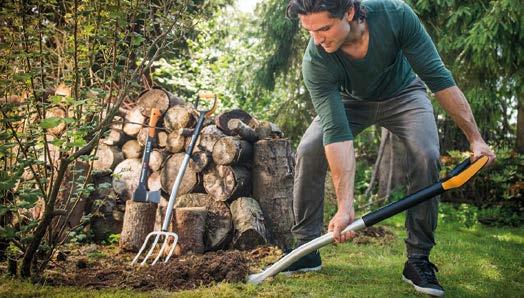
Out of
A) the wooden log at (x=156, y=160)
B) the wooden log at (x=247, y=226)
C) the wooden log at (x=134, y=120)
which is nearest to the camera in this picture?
the wooden log at (x=247, y=226)

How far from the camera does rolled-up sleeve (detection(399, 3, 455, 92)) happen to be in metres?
2.50

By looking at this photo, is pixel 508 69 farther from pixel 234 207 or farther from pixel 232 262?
pixel 232 262

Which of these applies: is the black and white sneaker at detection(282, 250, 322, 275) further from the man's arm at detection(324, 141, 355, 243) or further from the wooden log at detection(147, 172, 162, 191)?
the wooden log at detection(147, 172, 162, 191)

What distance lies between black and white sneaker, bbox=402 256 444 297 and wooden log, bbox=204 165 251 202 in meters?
1.57

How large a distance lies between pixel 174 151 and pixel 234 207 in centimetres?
74

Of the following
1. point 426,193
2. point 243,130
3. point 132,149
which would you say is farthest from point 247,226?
point 426,193

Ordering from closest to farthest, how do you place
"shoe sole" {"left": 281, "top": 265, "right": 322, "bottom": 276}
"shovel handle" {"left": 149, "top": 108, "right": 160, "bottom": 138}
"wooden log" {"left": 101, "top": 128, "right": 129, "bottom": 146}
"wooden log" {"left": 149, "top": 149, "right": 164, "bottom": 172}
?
1. "shoe sole" {"left": 281, "top": 265, "right": 322, "bottom": 276}
2. "shovel handle" {"left": 149, "top": 108, "right": 160, "bottom": 138}
3. "wooden log" {"left": 149, "top": 149, "right": 164, "bottom": 172}
4. "wooden log" {"left": 101, "top": 128, "right": 129, "bottom": 146}

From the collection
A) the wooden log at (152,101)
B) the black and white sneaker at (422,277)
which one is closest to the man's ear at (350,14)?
the black and white sneaker at (422,277)

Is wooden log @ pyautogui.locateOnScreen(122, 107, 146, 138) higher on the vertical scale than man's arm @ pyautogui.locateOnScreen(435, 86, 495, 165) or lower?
higher

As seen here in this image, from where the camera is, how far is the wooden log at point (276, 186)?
3.96 meters

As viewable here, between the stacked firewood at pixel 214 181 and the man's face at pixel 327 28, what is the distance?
5.33ft

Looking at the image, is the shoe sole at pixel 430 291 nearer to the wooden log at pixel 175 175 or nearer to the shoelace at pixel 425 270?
the shoelace at pixel 425 270

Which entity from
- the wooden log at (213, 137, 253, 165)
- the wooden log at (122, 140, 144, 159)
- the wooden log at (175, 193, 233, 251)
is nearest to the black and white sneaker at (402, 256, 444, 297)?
the wooden log at (175, 193, 233, 251)

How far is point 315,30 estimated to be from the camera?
237 centimetres
